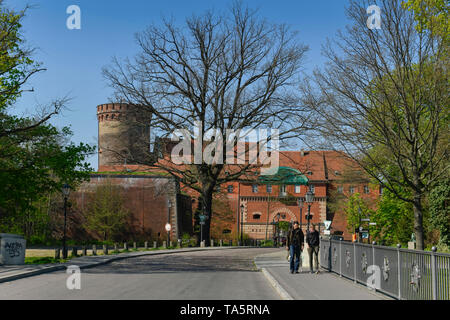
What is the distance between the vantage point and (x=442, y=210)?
2816 cm

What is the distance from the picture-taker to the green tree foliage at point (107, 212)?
56.3m

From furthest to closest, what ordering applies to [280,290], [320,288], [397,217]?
[397,217] → [320,288] → [280,290]

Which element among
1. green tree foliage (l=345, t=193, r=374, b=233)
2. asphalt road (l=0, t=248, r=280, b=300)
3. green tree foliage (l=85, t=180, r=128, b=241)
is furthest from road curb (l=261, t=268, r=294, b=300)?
green tree foliage (l=345, t=193, r=374, b=233)

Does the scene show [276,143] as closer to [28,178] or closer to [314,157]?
[28,178]

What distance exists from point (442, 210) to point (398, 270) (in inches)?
761

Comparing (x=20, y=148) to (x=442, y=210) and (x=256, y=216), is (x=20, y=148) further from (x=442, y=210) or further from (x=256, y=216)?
(x=256, y=216)

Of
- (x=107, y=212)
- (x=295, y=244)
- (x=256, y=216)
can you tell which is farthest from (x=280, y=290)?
(x=256, y=216)

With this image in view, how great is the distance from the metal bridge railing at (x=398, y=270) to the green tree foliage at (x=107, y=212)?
1682 inches

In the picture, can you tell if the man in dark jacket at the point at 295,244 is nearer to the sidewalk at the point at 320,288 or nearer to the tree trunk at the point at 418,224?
the sidewalk at the point at 320,288

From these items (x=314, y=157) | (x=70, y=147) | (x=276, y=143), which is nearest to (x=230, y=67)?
(x=276, y=143)

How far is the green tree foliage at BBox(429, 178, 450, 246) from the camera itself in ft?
90.8

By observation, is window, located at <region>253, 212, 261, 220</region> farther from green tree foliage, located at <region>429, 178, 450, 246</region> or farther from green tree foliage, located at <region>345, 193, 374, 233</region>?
green tree foliage, located at <region>429, 178, 450, 246</region>

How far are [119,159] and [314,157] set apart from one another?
54579 millimetres
